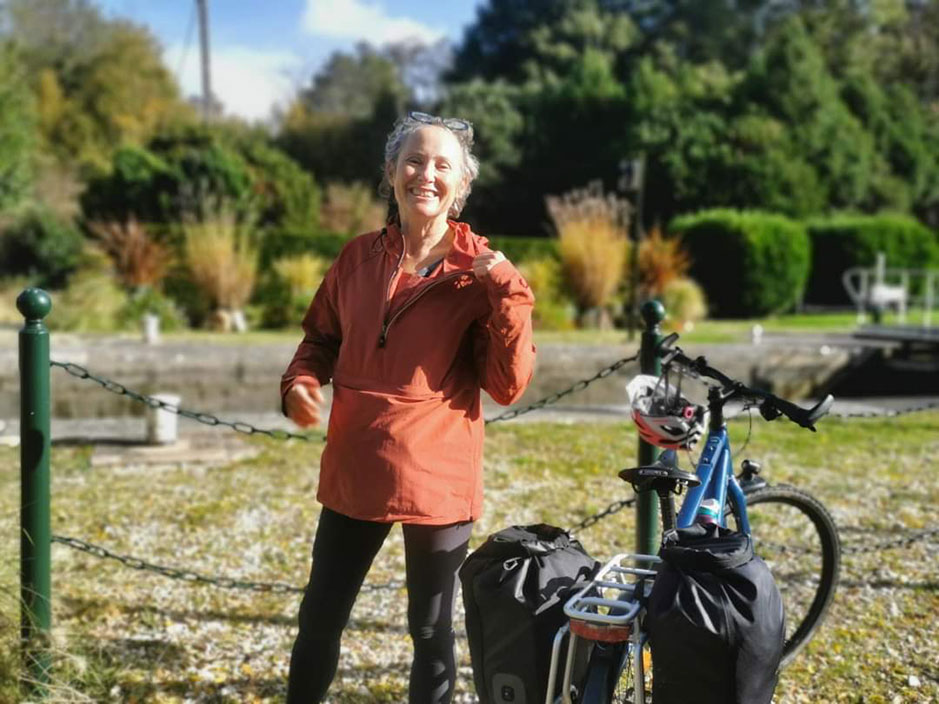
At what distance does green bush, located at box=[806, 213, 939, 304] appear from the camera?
20.7 meters

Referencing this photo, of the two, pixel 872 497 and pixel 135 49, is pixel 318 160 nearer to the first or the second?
pixel 135 49

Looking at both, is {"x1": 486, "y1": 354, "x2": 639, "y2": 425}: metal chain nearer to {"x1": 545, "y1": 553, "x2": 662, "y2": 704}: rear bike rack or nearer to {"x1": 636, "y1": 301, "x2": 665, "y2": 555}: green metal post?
{"x1": 636, "y1": 301, "x2": 665, "y2": 555}: green metal post

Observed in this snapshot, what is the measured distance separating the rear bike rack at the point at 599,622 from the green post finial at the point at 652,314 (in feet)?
4.68

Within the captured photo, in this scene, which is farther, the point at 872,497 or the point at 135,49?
the point at 135,49

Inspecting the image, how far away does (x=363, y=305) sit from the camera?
7.68 feet

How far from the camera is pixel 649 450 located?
11.4 ft

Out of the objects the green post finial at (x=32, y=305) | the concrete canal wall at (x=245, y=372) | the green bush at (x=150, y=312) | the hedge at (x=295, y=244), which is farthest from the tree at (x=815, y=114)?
the green post finial at (x=32, y=305)

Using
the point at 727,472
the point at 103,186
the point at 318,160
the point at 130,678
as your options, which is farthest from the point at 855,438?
the point at 318,160

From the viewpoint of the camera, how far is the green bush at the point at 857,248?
2067cm

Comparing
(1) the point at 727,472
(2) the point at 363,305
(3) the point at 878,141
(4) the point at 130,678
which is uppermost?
(3) the point at 878,141

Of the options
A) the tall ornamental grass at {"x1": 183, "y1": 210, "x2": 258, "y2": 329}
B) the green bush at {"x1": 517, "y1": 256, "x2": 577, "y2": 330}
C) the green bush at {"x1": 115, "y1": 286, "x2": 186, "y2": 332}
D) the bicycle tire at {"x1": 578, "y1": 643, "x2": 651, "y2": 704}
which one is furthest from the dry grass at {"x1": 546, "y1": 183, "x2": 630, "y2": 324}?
the bicycle tire at {"x1": 578, "y1": 643, "x2": 651, "y2": 704}

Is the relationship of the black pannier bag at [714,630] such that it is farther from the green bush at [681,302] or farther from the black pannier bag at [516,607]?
the green bush at [681,302]

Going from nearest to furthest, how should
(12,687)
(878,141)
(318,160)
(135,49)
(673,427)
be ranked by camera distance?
1. (673,427)
2. (12,687)
3. (878,141)
4. (318,160)
5. (135,49)

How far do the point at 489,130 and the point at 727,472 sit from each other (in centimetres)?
2688
